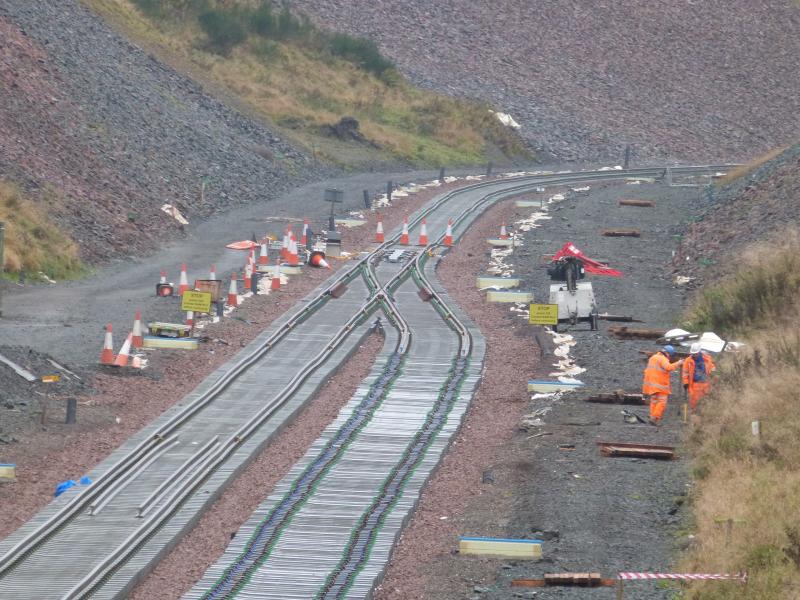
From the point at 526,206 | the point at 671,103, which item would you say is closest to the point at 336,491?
the point at 526,206

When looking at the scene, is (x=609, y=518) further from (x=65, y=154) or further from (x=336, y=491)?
(x=65, y=154)

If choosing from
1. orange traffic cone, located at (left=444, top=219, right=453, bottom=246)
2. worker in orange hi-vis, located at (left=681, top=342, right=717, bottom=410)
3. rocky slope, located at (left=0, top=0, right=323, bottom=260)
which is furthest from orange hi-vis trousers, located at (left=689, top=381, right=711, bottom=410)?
orange traffic cone, located at (left=444, top=219, right=453, bottom=246)

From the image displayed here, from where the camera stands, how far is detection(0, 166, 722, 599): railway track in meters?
14.5

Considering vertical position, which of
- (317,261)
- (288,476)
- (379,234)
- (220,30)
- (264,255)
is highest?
(220,30)

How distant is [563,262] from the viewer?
2850cm

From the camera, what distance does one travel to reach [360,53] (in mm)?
69000

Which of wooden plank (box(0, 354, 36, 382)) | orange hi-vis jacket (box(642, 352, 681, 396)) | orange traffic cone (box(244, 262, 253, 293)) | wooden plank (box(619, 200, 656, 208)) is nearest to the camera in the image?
orange hi-vis jacket (box(642, 352, 681, 396))

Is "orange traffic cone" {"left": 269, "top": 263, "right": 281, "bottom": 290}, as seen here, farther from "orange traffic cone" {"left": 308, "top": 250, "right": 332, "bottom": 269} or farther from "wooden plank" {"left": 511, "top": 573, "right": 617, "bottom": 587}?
"wooden plank" {"left": 511, "top": 573, "right": 617, "bottom": 587}

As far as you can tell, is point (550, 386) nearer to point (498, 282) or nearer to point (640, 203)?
point (498, 282)

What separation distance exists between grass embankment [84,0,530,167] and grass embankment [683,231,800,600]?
101 feet

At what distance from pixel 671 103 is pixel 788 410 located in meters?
62.5

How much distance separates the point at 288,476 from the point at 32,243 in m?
15.3

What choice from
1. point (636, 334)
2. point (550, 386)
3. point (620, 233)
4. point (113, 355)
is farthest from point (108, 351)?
point (620, 233)

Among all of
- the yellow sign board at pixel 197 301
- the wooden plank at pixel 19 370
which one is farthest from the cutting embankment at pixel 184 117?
the wooden plank at pixel 19 370
